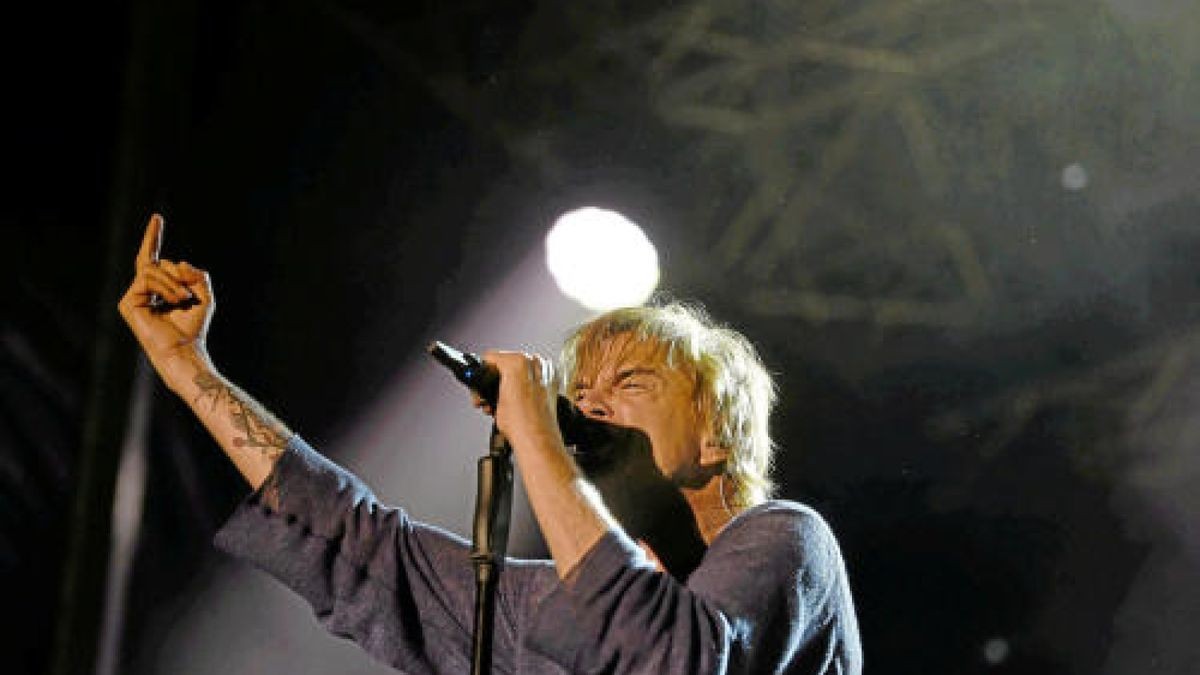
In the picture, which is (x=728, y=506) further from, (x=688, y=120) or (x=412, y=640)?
(x=688, y=120)

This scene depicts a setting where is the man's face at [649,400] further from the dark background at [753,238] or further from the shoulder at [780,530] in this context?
the dark background at [753,238]

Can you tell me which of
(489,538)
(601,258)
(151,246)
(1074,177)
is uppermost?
(1074,177)

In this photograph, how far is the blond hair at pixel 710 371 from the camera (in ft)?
6.47

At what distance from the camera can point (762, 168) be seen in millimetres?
3125

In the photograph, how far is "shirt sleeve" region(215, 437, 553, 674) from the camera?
67.9 inches

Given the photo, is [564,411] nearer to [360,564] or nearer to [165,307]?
[360,564]

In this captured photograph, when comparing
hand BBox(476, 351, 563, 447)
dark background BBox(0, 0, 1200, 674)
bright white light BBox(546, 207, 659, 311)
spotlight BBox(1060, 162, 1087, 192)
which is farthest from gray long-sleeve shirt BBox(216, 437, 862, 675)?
spotlight BBox(1060, 162, 1087, 192)

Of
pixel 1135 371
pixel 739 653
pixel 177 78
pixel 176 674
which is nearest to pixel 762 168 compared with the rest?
pixel 1135 371

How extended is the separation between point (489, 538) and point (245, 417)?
45 centimetres

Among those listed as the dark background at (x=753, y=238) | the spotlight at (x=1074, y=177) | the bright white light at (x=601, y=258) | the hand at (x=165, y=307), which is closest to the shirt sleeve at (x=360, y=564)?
the hand at (x=165, y=307)

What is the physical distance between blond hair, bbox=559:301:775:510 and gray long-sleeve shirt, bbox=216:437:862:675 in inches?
11.4

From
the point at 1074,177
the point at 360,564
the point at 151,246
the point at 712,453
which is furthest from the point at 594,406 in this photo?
the point at 1074,177

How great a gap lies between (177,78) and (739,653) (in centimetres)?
191

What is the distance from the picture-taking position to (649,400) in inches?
75.4
